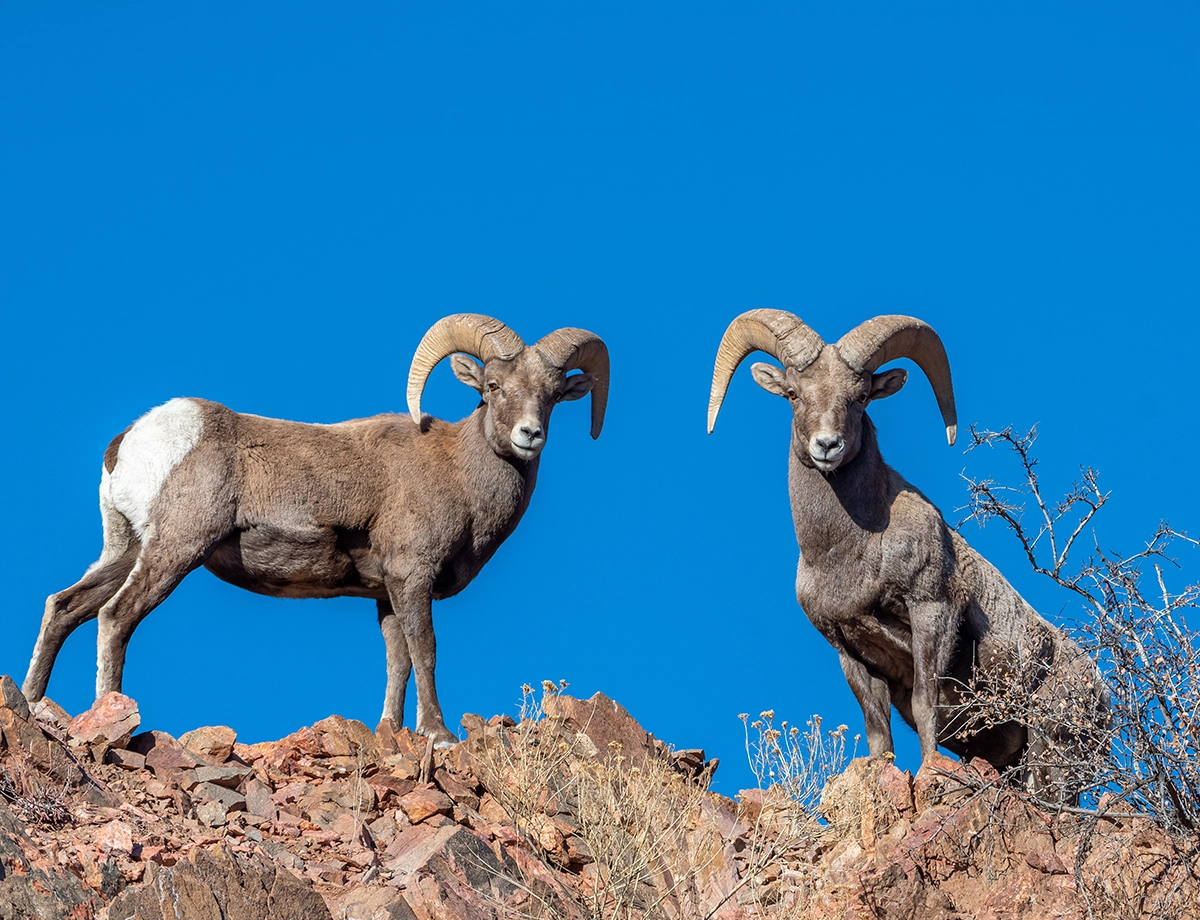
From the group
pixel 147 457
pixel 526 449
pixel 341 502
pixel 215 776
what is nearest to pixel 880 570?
pixel 526 449

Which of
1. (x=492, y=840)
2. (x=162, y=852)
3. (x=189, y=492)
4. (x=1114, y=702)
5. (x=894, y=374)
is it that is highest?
(x=894, y=374)

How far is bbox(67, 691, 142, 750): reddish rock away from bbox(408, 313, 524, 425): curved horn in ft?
11.2

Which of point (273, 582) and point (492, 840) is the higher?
point (273, 582)

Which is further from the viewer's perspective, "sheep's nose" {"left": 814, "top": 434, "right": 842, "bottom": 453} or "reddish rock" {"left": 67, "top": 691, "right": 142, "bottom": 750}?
"sheep's nose" {"left": 814, "top": 434, "right": 842, "bottom": 453}

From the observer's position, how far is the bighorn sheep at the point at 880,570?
11250mm

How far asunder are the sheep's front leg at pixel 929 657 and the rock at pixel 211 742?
4433 millimetres

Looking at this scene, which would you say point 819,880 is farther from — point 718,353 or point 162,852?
point 718,353

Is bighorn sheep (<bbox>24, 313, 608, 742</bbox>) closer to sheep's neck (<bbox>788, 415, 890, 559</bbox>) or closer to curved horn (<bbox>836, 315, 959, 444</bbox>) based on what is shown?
sheep's neck (<bbox>788, 415, 890, 559</bbox>)

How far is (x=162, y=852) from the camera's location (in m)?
8.80

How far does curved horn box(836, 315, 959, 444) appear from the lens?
38.2ft

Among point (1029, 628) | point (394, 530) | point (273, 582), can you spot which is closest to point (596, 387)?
point (394, 530)

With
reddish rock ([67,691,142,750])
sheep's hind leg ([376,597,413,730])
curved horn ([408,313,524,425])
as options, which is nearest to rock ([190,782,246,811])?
reddish rock ([67,691,142,750])

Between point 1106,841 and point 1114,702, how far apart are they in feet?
2.54

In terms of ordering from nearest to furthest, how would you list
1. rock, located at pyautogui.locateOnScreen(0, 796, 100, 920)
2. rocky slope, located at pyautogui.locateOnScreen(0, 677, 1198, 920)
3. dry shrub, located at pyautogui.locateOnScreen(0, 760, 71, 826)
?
rock, located at pyautogui.locateOnScreen(0, 796, 100, 920) → rocky slope, located at pyautogui.locateOnScreen(0, 677, 1198, 920) → dry shrub, located at pyautogui.locateOnScreen(0, 760, 71, 826)
